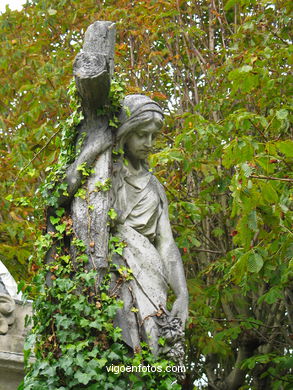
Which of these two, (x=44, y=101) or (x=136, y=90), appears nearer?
(x=136, y=90)

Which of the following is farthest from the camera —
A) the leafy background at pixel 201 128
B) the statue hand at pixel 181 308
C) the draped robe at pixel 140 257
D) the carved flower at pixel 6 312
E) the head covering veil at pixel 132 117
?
the leafy background at pixel 201 128

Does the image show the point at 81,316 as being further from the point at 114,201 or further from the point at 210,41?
the point at 210,41

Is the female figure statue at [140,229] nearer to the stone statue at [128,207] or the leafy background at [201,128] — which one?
the stone statue at [128,207]

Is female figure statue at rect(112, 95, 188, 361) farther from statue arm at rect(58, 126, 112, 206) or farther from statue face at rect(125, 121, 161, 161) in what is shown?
statue arm at rect(58, 126, 112, 206)

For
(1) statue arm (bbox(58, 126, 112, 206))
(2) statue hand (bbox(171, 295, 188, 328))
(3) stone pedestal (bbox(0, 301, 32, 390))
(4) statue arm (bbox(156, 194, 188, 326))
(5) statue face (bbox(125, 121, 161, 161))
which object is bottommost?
(3) stone pedestal (bbox(0, 301, 32, 390))

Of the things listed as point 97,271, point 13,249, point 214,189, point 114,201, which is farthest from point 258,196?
point 13,249

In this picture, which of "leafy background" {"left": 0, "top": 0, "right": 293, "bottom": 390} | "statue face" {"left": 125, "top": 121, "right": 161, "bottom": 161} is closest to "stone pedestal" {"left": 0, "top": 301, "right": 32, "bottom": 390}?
"statue face" {"left": 125, "top": 121, "right": 161, "bottom": 161}

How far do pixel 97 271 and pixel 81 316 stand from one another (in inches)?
11.9

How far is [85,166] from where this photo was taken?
496 centimetres

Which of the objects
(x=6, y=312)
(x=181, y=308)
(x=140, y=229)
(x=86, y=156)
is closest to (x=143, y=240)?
(x=140, y=229)

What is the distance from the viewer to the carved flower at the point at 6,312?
5.61 m

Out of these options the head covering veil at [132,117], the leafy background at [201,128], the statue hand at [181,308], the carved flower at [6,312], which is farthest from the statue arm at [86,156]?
the leafy background at [201,128]

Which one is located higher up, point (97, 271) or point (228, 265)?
point (228, 265)

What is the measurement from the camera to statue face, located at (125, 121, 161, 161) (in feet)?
17.3
